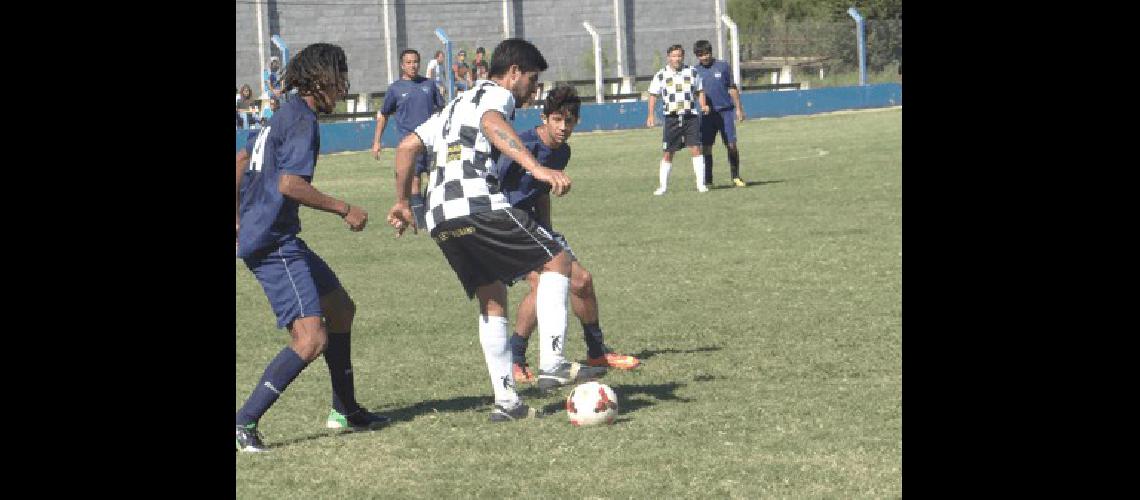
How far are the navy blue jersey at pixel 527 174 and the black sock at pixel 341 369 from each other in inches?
55.6

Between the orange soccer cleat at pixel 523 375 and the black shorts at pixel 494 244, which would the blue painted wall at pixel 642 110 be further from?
the black shorts at pixel 494 244

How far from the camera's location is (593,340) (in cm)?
926

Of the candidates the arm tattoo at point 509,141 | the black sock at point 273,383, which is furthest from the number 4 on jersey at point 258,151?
the arm tattoo at point 509,141

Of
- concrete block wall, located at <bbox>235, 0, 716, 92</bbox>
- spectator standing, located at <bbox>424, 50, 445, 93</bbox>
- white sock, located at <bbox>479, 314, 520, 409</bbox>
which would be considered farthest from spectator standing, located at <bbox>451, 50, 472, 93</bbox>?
white sock, located at <bbox>479, 314, 520, 409</bbox>

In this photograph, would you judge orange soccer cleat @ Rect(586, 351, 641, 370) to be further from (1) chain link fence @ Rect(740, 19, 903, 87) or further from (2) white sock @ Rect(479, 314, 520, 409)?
(1) chain link fence @ Rect(740, 19, 903, 87)

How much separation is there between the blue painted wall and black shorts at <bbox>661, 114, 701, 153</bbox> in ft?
46.2

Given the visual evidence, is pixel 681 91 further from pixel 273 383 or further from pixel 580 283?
pixel 273 383

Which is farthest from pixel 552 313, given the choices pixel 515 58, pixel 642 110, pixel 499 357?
pixel 642 110

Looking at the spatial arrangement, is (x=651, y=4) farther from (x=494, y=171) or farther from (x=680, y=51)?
(x=494, y=171)

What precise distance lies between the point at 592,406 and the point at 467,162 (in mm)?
1284

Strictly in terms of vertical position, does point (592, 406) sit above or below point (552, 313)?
below

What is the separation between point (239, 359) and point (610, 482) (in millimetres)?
4000
